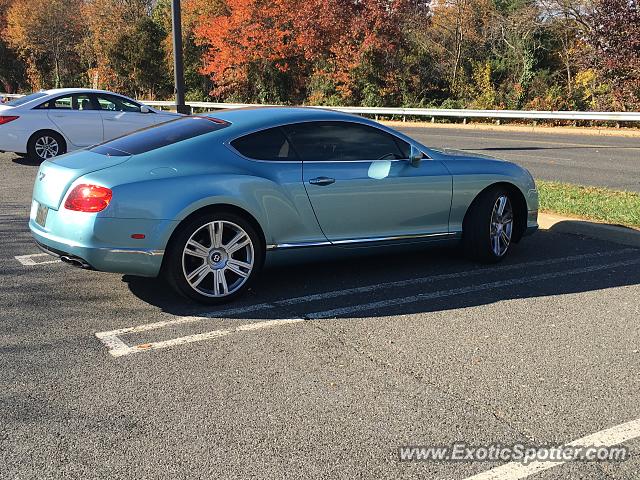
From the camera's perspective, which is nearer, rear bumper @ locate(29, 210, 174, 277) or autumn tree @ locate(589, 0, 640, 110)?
rear bumper @ locate(29, 210, 174, 277)

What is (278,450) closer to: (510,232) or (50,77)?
(510,232)

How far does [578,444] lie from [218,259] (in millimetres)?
2892

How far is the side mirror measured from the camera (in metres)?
5.92

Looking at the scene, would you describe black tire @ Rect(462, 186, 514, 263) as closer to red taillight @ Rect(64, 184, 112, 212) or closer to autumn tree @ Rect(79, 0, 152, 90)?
red taillight @ Rect(64, 184, 112, 212)

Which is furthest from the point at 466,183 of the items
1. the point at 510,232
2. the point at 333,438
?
the point at 333,438

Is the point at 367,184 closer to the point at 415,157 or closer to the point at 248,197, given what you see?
the point at 415,157

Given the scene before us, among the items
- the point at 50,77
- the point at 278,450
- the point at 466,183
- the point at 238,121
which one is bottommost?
the point at 278,450

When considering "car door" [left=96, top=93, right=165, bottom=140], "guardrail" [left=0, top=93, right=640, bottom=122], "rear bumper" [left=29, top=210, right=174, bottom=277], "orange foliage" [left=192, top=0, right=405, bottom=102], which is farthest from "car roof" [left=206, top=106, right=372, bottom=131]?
"orange foliage" [left=192, top=0, right=405, bottom=102]

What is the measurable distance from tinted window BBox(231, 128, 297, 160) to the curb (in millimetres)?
3845

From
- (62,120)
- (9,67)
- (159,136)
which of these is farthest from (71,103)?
(9,67)

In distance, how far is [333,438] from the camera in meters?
3.22

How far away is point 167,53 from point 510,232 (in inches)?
1570

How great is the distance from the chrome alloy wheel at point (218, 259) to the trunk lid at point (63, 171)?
0.84 m

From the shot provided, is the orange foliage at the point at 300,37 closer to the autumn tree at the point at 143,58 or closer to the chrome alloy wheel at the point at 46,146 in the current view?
the autumn tree at the point at 143,58
